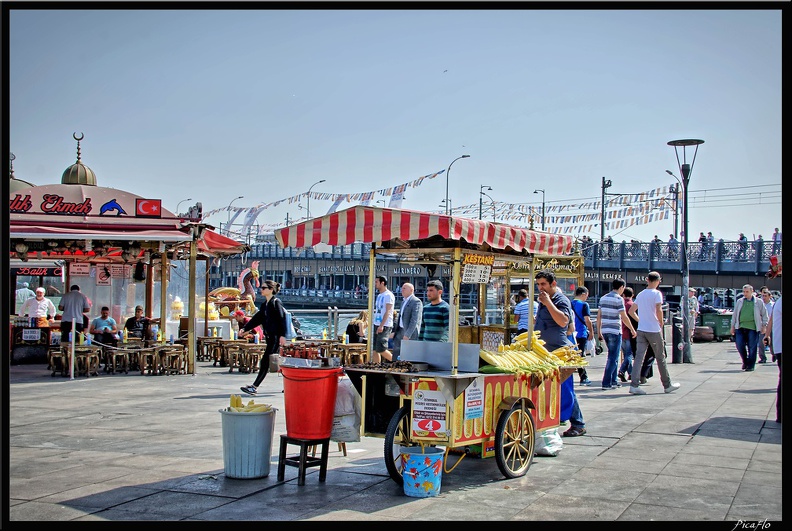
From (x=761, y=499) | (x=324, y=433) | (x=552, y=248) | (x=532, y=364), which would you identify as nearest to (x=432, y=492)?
(x=324, y=433)

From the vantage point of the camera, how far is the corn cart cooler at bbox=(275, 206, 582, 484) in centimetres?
725

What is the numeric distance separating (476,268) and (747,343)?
479 inches

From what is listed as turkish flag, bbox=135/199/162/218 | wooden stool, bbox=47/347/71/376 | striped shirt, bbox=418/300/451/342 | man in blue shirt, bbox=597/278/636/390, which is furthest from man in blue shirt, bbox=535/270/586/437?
wooden stool, bbox=47/347/71/376

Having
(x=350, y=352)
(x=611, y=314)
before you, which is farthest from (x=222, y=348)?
(x=611, y=314)

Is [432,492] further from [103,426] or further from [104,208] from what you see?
[104,208]

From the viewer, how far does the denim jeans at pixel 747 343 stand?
18016 mm

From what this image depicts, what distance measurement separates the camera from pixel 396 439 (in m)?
7.41

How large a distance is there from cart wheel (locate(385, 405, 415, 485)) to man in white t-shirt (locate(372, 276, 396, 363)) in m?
6.27

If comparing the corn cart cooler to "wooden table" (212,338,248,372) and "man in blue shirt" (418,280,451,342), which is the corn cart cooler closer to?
"man in blue shirt" (418,280,451,342)

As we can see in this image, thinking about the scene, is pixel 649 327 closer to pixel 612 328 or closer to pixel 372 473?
pixel 612 328

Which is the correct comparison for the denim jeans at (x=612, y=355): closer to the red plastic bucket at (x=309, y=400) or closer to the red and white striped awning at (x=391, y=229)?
the red and white striped awning at (x=391, y=229)

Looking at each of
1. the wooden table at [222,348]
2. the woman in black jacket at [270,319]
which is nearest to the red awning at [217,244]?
the wooden table at [222,348]

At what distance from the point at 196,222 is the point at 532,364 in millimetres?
10120

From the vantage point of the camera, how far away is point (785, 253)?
20.2ft
